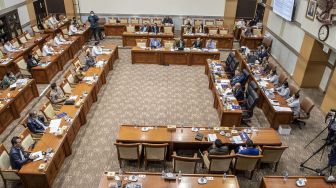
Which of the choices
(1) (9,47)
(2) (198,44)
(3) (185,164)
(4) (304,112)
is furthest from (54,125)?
(2) (198,44)

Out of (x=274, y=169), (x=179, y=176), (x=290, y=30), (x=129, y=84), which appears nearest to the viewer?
(x=179, y=176)

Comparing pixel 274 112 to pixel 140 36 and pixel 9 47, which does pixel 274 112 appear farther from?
pixel 9 47

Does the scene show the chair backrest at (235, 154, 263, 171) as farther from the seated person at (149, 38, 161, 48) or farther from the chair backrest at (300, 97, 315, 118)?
the seated person at (149, 38, 161, 48)

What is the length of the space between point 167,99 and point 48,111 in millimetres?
4612

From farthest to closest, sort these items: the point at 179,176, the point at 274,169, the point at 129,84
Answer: the point at 129,84
the point at 274,169
the point at 179,176

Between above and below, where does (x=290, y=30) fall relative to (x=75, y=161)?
above

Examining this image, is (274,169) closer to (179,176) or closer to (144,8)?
(179,176)

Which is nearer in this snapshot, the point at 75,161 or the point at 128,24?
the point at 75,161

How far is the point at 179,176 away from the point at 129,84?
687 cm

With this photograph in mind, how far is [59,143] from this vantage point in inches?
299

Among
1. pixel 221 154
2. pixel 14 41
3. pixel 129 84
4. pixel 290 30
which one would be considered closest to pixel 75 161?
pixel 221 154

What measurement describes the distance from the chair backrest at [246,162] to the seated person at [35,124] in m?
5.82

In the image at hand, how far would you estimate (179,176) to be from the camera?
21.1 ft

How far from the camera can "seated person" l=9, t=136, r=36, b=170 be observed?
22.1ft
